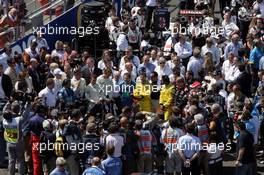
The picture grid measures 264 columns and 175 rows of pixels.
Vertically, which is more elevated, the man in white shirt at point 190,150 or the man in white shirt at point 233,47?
the man in white shirt at point 233,47

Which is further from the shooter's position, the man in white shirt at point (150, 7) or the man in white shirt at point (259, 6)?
the man in white shirt at point (150, 7)

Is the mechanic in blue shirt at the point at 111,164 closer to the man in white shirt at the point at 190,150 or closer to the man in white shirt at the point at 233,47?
the man in white shirt at the point at 190,150

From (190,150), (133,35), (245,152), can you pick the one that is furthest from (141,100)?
(133,35)

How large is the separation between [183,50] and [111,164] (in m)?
7.21

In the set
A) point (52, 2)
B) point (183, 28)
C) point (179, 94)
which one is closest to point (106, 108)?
point (179, 94)

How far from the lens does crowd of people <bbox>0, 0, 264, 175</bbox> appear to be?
19375mm

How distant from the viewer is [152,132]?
1972 centimetres

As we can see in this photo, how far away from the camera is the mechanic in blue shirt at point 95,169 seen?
17797 mm

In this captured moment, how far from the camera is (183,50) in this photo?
25031 millimetres

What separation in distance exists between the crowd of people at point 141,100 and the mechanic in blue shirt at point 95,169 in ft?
0.06

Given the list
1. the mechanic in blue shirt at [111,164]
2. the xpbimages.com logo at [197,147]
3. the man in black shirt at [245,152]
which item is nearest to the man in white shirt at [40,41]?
the xpbimages.com logo at [197,147]

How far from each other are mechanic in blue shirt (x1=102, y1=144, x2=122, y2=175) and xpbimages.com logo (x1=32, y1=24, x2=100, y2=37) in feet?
27.6

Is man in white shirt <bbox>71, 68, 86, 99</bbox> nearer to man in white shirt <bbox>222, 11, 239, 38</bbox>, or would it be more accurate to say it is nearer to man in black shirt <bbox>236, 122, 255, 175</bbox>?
man in black shirt <bbox>236, 122, 255, 175</bbox>

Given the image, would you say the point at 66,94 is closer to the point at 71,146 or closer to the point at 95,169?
the point at 71,146
